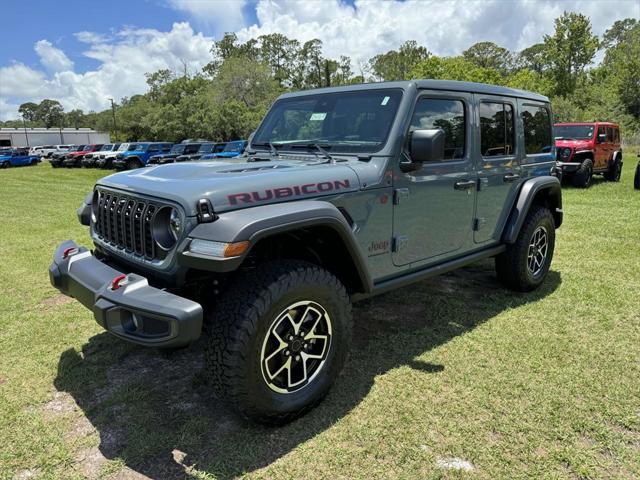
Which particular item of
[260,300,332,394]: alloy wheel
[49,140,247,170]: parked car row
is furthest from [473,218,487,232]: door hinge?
[49,140,247,170]: parked car row

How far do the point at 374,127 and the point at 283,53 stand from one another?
2612 inches

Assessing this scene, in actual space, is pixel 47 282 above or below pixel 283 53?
below

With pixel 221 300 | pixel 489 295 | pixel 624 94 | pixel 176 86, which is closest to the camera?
pixel 221 300

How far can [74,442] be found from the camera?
2580 millimetres

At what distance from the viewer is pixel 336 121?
3529 mm

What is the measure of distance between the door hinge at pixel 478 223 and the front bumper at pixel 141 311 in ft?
8.66

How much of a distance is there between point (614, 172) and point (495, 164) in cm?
1354

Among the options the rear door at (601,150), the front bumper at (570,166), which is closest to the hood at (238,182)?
the front bumper at (570,166)

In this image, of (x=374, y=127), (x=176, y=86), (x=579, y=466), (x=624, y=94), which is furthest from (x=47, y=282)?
(x=176, y=86)

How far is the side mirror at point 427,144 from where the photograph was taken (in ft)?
9.79

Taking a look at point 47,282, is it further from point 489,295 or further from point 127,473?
point 489,295

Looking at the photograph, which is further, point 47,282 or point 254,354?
point 47,282

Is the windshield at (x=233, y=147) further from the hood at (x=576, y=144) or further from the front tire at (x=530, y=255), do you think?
the front tire at (x=530, y=255)

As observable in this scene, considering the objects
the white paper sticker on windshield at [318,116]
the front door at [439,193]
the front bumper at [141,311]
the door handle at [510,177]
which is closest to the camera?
the front bumper at [141,311]
